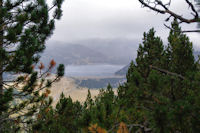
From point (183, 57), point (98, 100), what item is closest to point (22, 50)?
point (98, 100)

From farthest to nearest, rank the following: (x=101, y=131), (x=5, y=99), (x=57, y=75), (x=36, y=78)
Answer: (x=57, y=75), (x=36, y=78), (x=5, y=99), (x=101, y=131)

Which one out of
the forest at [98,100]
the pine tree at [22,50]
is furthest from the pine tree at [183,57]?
the pine tree at [22,50]

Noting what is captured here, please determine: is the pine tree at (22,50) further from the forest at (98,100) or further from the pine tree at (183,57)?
the pine tree at (183,57)

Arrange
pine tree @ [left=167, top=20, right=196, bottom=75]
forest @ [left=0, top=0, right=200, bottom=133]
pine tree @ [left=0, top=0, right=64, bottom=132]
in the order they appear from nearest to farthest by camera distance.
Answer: forest @ [left=0, top=0, right=200, bottom=133] → pine tree @ [left=0, top=0, right=64, bottom=132] → pine tree @ [left=167, top=20, right=196, bottom=75]

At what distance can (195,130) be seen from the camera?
247 centimetres

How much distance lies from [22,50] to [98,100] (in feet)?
16.3

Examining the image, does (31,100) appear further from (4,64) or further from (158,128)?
(158,128)

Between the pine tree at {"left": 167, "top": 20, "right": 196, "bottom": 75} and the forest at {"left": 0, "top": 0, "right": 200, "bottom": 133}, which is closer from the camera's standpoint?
the forest at {"left": 0, "top": 0, "right": 200, "bottom": 133}

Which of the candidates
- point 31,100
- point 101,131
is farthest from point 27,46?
point 101,131

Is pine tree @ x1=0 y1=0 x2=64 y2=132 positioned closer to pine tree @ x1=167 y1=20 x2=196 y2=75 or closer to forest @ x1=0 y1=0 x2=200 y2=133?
forest @ x1=0 y1=0 x2=200 y2=133

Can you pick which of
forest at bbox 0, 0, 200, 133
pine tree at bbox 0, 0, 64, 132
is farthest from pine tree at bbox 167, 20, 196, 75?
pine tree at bbox 0, 0, 64, 132

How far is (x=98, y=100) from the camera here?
9125 mm

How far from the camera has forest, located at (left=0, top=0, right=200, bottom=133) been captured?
2.49 m

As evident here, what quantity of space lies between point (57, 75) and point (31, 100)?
2157 mm
